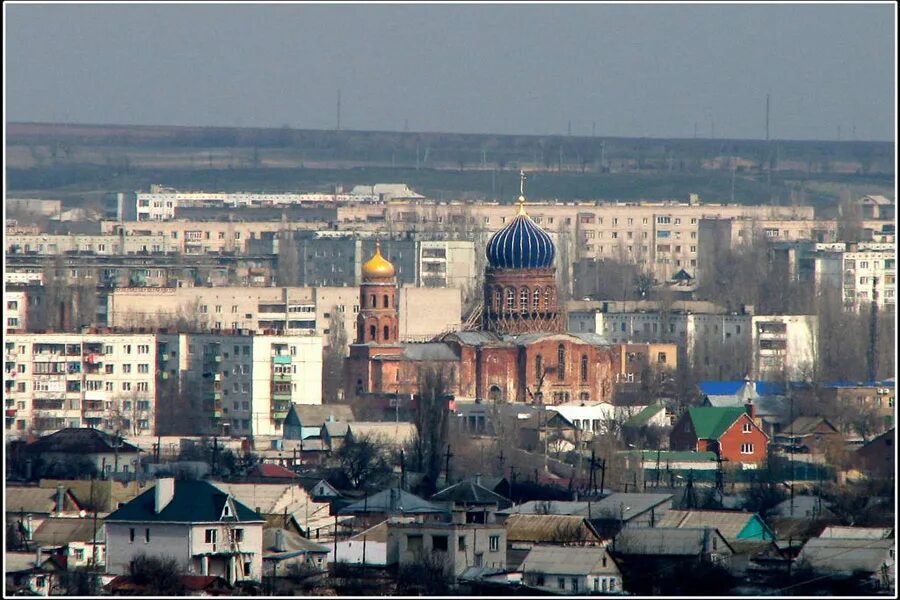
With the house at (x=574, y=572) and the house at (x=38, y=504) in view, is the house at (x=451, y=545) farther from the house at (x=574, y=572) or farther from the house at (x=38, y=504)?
the house at (x=38, y=504)

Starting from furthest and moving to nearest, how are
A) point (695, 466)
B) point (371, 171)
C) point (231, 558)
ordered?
point (371, 171) → point (695, 466) → point (231, 558)

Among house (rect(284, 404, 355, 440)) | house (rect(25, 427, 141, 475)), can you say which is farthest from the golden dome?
house (rect(25, 427, 141, 475))

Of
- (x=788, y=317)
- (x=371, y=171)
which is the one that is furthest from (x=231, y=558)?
(x=371, y=171)

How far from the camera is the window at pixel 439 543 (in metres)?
29.8

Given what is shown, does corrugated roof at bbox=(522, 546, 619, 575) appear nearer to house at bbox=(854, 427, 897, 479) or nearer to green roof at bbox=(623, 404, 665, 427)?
house at bbox=(854, 427, 897, 479)

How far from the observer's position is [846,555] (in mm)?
29672

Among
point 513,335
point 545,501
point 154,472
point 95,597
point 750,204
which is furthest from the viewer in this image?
point 750,204

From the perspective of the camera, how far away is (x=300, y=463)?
44.8 metres

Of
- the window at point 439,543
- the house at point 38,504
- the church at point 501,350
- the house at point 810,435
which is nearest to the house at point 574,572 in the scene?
the window at point 439,543

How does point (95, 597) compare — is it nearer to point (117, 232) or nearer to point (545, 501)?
point (545, 501)

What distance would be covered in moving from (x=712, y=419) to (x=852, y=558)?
19414mm

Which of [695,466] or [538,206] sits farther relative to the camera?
[538,206]

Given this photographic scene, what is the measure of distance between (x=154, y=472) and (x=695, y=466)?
7567 mm

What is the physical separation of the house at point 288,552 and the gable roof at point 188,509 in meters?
0.33
